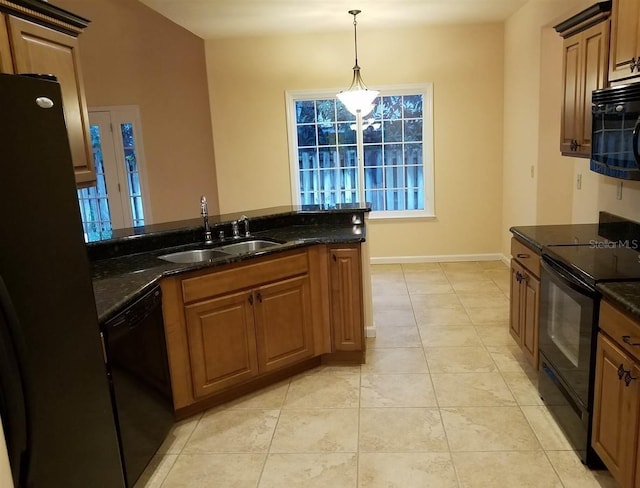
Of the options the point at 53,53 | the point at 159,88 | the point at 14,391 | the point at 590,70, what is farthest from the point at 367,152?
the point at 14,391

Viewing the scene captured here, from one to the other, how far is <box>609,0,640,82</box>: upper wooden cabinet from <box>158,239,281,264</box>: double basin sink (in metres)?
2.04

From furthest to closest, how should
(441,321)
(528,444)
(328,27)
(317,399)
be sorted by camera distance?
1. (328,27)
2. (441,321)
3. (317,399)
4. (528,444)

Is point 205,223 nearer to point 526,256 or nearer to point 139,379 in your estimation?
point 139,379

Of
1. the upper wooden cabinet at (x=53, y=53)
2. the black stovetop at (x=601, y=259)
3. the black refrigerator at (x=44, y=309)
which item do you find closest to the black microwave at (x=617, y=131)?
the black stovetop at (x=601, y=259)

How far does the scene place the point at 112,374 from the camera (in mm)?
2043

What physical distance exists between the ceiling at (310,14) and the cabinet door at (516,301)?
2.75m

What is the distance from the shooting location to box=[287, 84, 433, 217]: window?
233 inches

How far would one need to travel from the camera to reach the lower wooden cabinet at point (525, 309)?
288 centimetres

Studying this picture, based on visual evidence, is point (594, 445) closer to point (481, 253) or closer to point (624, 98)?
point (624, 98)

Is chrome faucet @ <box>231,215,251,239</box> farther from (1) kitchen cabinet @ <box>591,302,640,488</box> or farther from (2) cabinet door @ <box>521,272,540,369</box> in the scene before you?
(1) kitchen cabinet @ <box>591,302,640,488</box>

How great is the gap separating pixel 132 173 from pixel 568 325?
5.15 m

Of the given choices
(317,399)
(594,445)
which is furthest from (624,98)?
(317,399)

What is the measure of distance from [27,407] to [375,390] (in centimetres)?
207

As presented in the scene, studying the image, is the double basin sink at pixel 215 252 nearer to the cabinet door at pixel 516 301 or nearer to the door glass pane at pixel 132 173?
the cabinet door at pixel 516 301
